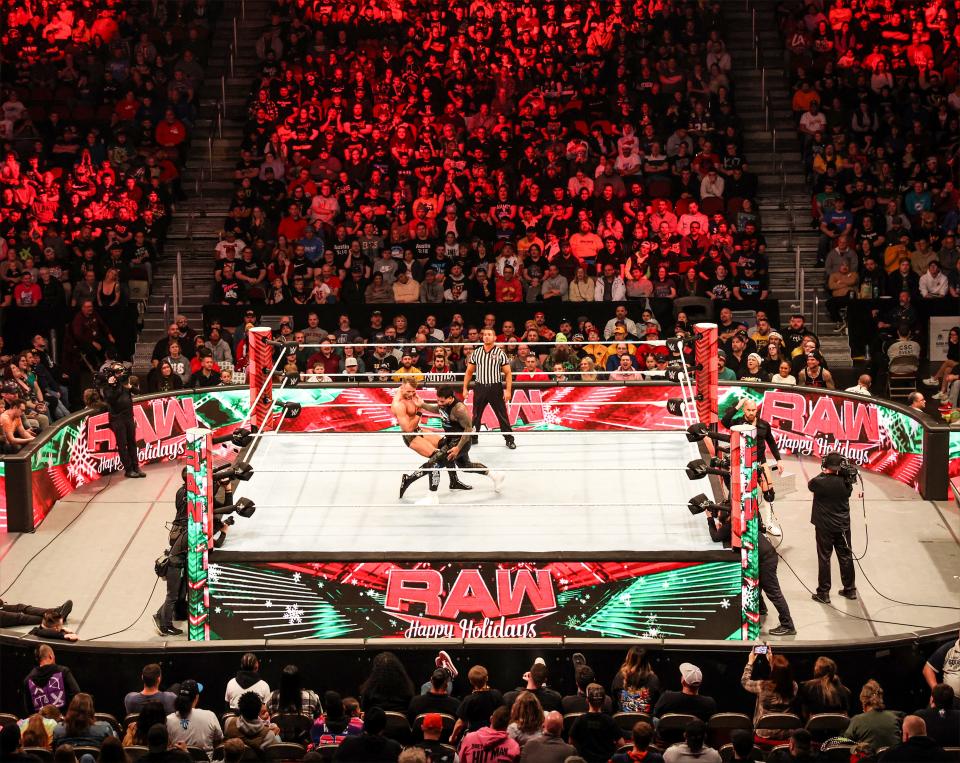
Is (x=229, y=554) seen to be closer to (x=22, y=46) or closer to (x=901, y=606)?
(x=901, y=606)

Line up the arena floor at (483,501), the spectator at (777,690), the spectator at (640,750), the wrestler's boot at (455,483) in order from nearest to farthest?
the spectator at (640,750), the spectator at (777,690), the arena floor at (483,501), the wrestler's boot at (455,483)

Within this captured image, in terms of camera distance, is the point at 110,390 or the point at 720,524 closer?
the point at 720,524

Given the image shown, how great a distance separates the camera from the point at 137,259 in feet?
61.8

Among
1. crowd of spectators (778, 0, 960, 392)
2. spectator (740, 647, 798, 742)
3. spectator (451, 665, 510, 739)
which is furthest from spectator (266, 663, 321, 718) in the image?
crowd of spectators (778, 0, 960, 392)

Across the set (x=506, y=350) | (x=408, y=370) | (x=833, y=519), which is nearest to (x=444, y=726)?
(x=833, y=519)

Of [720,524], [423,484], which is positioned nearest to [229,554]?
[423,484]

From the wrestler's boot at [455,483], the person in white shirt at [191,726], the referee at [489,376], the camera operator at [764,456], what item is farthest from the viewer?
the referee at [489,376]

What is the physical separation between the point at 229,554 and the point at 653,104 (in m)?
12.1

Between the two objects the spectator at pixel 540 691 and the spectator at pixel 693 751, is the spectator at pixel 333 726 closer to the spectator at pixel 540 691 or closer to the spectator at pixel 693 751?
the spectator at pixel 540 691

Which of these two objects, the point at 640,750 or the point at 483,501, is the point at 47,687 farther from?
the point at 483,501

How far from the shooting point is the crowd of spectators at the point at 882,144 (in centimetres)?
1781

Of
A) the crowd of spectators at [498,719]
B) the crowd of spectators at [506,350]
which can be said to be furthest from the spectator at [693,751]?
the crowd of spectators at [506,350]

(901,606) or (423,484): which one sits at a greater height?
(423,484)

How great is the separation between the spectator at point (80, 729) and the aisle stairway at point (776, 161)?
11845 millimetres
